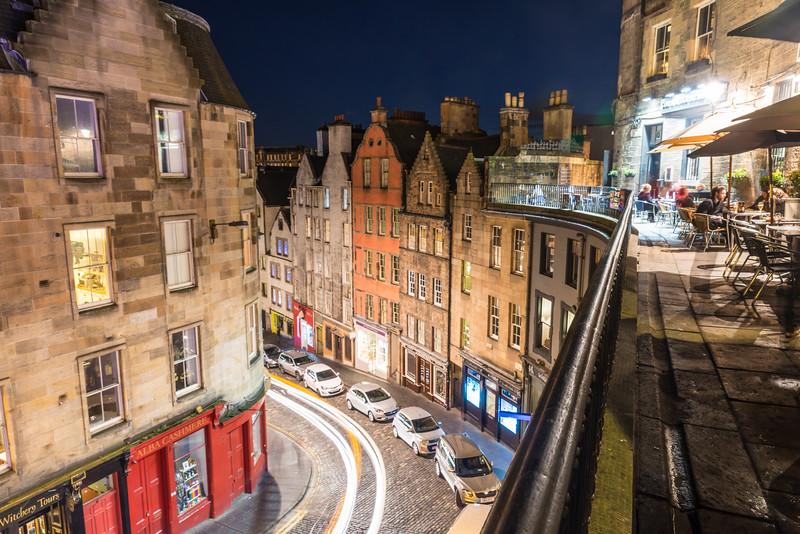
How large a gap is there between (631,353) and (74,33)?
1509 cm

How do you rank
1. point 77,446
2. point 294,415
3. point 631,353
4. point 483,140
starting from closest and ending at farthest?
point 631,353
point 77,446
point 294,415
point 483,140

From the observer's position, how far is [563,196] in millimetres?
20297

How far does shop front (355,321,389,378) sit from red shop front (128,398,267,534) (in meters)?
14.6

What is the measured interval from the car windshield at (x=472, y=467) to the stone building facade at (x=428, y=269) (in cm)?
903

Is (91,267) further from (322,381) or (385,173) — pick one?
(385,173)

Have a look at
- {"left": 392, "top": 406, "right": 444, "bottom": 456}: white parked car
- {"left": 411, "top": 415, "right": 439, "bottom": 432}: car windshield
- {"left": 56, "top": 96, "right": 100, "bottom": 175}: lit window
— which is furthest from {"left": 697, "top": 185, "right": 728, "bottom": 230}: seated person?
{"left": 56, "top": 96, "right": 100, "bottom": 175}: lit window

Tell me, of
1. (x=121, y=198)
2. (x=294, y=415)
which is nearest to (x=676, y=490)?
(x=121, y=198)

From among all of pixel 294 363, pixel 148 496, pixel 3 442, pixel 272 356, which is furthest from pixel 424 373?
pixel 3 442

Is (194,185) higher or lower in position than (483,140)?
lower

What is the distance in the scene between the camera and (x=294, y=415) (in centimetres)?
2883

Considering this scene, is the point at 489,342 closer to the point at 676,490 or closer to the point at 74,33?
the point at 74,33

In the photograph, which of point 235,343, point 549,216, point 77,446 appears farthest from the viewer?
point 549,216

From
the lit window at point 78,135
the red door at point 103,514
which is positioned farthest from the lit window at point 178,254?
the red door at point 103,514

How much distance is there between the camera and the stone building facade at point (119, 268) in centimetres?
1261
